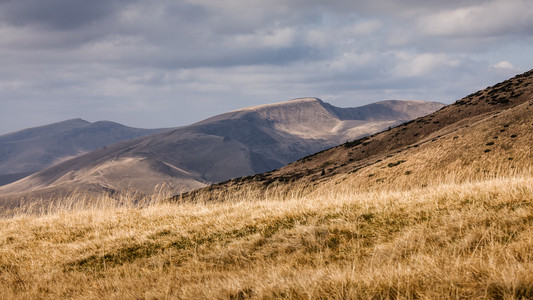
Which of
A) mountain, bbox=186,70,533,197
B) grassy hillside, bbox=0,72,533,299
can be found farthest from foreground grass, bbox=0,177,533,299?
mountain, bbox=186,70,533,197

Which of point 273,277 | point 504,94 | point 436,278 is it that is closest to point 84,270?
point 273,277

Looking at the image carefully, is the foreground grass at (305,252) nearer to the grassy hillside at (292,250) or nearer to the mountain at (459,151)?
the grassy hillside at (292,250)

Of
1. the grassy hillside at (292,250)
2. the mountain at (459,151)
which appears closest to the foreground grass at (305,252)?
the grassy hillside at (292,250)

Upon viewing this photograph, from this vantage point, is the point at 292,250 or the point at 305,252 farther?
the point at 292,250

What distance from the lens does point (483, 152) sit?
3528 centimetres

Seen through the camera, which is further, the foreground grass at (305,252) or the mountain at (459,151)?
the mountain at (459,151)

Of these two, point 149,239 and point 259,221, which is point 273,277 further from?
point 149,239

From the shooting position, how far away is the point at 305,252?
7012mm

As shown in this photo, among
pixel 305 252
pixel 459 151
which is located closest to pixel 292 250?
pixel 305 252

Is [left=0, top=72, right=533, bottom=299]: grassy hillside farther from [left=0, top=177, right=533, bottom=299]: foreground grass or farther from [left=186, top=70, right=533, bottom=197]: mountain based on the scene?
[left=186, top=70, right=533, bottom=197]: mountain

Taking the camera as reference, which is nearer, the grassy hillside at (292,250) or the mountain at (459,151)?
the grassy hillside at (292,250)

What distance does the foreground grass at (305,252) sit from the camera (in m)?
4.67

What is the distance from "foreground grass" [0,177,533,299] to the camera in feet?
15.3

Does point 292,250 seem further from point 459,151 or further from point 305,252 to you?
point 459,151
